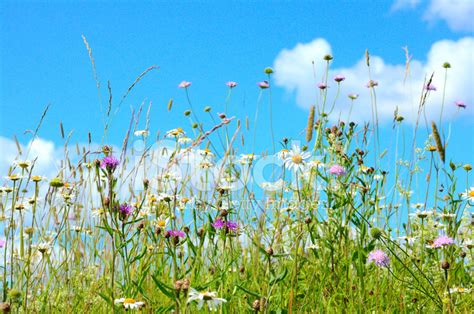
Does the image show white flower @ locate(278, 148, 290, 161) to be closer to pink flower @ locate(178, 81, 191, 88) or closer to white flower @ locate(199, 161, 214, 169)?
white flower @ locate(199, 161, 214, 169)

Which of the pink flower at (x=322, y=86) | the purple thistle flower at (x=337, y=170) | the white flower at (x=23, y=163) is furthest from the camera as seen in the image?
the pink flower at (x=322, y=86)

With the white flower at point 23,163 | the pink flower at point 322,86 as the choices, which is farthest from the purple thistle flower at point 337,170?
the white flower at point 23,163

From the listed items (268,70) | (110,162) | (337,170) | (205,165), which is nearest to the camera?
(110,162)

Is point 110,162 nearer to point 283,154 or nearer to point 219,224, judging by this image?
point 219,224

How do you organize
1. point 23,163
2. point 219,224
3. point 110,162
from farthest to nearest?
point 23,163 < point 219,224 < point 110,162

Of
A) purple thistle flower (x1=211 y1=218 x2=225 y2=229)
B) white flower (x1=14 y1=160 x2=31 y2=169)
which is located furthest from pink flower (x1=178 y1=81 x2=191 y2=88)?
purple thistle flower (x1=211 y1=218 x2=225 y2=229)

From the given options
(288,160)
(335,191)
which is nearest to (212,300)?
(288,160)

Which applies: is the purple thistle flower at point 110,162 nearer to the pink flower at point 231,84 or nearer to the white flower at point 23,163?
the white flower at point 23,163

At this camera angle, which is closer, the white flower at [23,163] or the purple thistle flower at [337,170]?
the purple thistle flower at [337,170]

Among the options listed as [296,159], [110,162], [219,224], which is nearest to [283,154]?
[296,159]

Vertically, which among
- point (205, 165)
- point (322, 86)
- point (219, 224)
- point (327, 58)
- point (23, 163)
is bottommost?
point (219, 224)

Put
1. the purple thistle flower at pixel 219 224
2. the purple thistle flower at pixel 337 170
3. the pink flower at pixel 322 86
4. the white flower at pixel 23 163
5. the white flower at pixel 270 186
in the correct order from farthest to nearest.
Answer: the pink flower at pixel 322 86 < the white flower at pixel 270 186 < the white flower at pixel 23 163 < the purple thistle flower at pixel 337 170 < the purple thistle flower at pixel 219 224

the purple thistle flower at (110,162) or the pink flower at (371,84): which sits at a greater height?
the pink flower at (371,84)

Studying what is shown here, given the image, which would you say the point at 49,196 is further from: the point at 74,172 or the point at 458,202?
the point at 458,202
